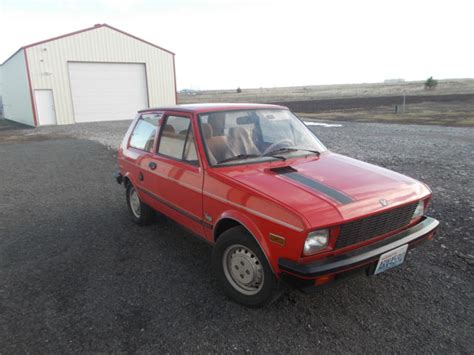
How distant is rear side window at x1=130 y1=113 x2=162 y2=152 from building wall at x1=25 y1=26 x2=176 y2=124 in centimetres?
2125

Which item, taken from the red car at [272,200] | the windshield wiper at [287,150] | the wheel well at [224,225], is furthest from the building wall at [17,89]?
the wheel well at [224,225]

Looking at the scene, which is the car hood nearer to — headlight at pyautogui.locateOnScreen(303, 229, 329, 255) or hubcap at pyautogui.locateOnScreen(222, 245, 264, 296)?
headlight at pyautogui.locateOnScreen(303, 229, 329, 255)

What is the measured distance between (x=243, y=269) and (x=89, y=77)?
958 inches

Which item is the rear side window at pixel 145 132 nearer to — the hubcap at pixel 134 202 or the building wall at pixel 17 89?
the hubcap at pixel 134 202

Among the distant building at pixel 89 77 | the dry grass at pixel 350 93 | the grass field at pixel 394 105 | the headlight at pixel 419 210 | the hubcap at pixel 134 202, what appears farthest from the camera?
the dry grass at pixel 350 93

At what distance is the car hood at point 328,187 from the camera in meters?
2.55

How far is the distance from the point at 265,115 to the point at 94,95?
2324cm

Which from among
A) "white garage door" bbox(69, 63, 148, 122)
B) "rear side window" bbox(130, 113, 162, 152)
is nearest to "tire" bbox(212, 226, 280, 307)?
"rear side window" bbox(130, 113, 162, 152)

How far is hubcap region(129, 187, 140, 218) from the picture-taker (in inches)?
196

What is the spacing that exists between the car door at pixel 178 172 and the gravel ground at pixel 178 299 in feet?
1.99

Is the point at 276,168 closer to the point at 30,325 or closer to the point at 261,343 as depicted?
the point at 261,343

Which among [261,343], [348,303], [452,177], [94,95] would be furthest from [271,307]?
[94,95]

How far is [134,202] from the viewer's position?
5.08 meters

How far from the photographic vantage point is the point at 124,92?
25.3 meters
